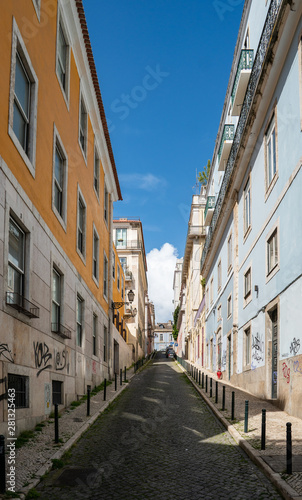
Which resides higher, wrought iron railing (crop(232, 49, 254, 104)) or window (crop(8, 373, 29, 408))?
wrought iron railing (crop(232, 49, 254, 104))

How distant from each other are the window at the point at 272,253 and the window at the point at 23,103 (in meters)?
7.54

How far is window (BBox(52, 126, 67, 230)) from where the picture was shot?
14.6 meters

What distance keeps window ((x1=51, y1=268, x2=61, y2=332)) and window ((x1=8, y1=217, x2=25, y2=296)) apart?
318 cm

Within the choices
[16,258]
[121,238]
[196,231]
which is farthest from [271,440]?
[121,238]

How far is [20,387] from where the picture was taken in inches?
414

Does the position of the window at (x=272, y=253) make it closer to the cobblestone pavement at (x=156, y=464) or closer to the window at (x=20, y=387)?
the cobblestone pavement at (x=156, y=464)

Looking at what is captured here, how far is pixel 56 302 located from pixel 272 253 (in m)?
6.59

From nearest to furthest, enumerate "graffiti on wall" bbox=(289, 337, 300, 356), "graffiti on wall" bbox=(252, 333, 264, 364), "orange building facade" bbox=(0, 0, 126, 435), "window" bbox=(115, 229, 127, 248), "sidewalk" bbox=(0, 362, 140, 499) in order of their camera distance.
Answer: "sidewalk" bbox=(0, 362, 140, 499) → "orange building facade" bbox=(0, 0, 126, 435) → "graffiti on wall" bbox=(289, 337, 300, 356) → "graffiti on wall" bbox=(252, 333, 264, 364) → "window" bbox=(115, 229, 127, 248)

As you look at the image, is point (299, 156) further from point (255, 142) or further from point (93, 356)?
point (93, 356)

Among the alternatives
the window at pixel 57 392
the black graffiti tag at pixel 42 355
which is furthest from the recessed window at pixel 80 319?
the black graffiti tag at pixel 42 355

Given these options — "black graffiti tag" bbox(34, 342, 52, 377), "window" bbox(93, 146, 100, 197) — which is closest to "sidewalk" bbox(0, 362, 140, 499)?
"black graffiti tag" bbox(34, 342, 52, 377)

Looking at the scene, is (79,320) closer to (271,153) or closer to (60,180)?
(60,180)

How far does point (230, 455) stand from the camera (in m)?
9.38

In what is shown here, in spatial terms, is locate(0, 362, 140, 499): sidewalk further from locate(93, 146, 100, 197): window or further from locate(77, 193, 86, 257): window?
locate(93, 146, 100, 197): window
